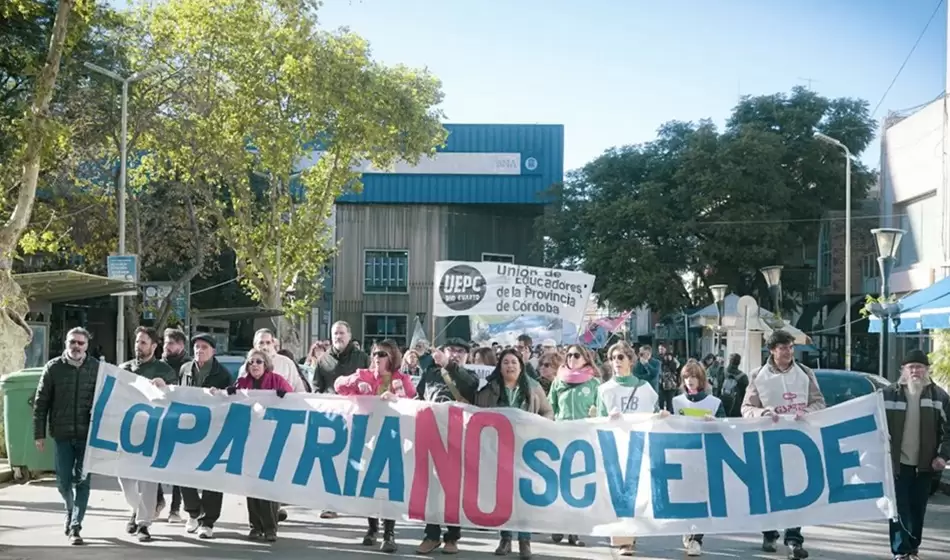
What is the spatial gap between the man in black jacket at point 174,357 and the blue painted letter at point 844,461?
5526 millimetres

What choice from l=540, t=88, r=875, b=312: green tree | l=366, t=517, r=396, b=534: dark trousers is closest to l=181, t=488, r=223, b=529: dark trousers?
l=366, t=517, r=396, b=534: dark trousers

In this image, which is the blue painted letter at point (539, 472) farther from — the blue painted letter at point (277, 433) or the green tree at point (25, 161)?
the green tree at point (25, 161)

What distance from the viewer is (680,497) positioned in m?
9.37

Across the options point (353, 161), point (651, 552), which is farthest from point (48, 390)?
point (353, 161)

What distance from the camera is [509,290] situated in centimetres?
2141

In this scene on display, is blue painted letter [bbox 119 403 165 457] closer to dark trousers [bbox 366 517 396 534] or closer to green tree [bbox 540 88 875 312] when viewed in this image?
dark trousers [bbox 366 517 396 534]

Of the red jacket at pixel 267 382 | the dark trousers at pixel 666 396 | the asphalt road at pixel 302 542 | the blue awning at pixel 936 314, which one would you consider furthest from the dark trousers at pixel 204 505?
the dark trousers at pixel 666 396

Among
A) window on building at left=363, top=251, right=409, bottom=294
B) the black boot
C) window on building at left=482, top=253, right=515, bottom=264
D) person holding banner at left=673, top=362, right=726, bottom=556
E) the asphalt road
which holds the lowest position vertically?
the asphalt road

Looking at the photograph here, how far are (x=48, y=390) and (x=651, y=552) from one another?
516 cm

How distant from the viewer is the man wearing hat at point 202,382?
10.5 metres

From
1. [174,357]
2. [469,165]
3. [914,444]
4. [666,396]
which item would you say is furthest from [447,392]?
[469,165]

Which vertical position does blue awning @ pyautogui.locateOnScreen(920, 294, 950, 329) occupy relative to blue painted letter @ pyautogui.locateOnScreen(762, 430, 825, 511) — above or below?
above

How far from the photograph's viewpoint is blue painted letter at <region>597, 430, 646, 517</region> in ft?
30.8

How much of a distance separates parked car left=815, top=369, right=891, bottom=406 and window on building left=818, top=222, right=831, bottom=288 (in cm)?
3232
